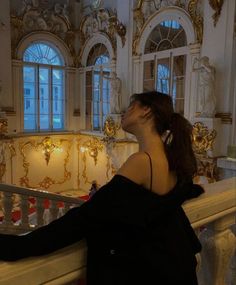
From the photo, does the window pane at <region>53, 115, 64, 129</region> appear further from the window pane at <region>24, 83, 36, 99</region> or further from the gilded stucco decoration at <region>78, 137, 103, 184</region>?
the window pane at <region>24, 83, 36, 99</region>

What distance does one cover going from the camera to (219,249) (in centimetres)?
124

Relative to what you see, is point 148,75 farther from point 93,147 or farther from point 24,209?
point 24,209

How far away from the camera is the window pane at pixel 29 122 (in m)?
10.9

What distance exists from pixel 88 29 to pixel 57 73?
1.88 metres

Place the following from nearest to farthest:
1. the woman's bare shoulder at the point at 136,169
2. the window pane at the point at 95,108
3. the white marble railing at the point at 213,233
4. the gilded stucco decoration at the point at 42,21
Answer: the woman's bare shoulder at the point at 136,169, the white marble railing at the point at 213,233, the gilded stucco decoration at the point at 42,21, the window pane at the point at 95,108

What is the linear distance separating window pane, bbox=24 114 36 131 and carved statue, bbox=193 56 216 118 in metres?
6.23

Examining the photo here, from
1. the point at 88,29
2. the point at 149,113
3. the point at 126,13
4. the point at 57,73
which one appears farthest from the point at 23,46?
the point at 149,113

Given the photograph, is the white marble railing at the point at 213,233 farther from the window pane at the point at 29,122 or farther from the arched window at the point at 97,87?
the window pane at the point at 29,122

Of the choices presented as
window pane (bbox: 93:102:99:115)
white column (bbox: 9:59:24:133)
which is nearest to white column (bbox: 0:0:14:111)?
white column (bbox: 9:59:24:133)

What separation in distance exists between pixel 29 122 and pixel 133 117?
409 inches

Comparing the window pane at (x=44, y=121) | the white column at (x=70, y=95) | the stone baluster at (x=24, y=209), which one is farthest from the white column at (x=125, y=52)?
the stone baluster at (x=24, y=209)

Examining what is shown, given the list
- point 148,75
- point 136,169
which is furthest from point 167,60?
point 136,169

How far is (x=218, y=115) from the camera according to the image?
7086 millimetres

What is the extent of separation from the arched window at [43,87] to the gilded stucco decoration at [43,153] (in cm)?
53
